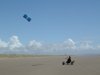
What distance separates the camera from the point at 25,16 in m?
29.9

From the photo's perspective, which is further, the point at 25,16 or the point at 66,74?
the point at 25,16

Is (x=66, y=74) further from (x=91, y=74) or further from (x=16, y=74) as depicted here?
(x=16, y=74)

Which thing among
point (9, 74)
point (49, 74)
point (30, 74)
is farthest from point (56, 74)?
point (9, 74)

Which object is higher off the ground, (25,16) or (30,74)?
(25,16)

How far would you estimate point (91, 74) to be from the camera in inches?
875

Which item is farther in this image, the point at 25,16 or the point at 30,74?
the point at 25,16

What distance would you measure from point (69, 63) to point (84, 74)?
15.3m

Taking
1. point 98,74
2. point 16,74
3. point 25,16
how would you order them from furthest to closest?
point 25,16 < point 16,74 < point 98,74

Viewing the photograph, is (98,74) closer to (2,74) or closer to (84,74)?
(84,74)

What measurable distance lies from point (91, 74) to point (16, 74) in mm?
6161

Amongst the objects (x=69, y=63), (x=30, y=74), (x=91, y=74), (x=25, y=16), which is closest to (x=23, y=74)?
(x=30, y=74)

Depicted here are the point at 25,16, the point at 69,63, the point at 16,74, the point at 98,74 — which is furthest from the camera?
the point at 69,63

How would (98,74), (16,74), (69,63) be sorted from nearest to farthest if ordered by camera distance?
(98,74) → (16,74) → (69,63)

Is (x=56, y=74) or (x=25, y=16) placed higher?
(x=25, y=16)
